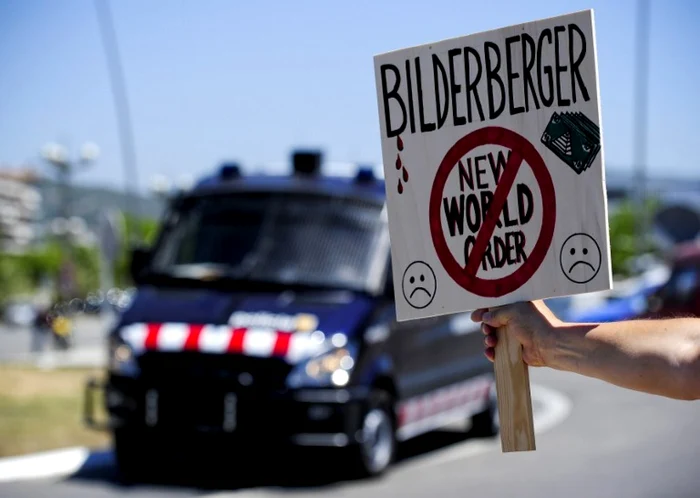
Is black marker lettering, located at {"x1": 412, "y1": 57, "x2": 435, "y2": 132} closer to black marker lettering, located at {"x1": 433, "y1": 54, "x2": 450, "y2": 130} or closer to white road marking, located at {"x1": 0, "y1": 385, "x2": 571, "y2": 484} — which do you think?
black marker lettering, located at {"x1": 433, "y1": 54, "x2": 450, "y2": 130}

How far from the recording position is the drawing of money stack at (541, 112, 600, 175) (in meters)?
3.23

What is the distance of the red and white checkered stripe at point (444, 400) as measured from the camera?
9820 mm

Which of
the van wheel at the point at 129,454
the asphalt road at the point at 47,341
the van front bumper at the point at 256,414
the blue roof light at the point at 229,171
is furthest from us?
the asphalt road at the point at 47,341

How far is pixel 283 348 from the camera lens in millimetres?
8867

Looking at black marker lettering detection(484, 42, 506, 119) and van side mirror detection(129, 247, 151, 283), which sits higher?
black marker lettering detection(484, 42, 506, 119)

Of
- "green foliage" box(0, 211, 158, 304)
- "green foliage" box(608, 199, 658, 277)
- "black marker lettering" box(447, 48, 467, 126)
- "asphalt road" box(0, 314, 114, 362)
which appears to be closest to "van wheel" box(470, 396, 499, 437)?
"black marker lettering" box(447, 48, 467, 126)

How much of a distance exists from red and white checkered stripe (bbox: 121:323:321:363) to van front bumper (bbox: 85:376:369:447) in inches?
10.7

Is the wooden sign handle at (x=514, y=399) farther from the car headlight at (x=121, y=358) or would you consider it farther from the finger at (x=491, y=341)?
the car headlight at (x=121, y=358)

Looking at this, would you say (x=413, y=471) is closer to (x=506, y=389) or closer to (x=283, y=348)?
(x=283, y=348)

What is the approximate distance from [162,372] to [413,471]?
2160mm

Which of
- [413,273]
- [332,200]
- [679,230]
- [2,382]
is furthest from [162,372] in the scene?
[679,230]

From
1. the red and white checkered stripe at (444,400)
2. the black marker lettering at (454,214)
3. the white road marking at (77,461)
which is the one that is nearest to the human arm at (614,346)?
the black marker lettering at (454,214)

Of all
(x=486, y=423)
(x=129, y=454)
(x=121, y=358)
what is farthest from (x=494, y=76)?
(x=486, y=423)

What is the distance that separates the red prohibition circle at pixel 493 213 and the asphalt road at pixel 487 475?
17.7 feet
